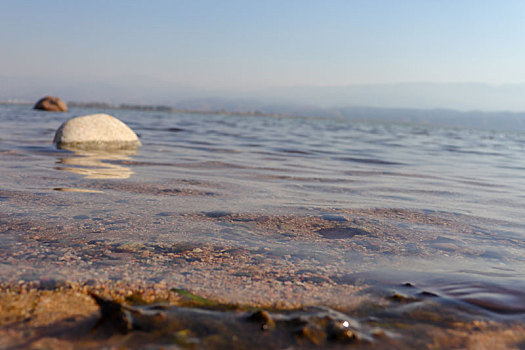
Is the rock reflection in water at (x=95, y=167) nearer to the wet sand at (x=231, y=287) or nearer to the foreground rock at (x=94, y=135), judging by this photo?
the foreground rock at (x=94, y=135)

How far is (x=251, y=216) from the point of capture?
2.70m

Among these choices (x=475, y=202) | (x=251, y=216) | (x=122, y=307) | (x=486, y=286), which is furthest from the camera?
(x=475, y=202)

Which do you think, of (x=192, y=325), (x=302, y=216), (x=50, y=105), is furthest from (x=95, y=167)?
(x=50, y=105)

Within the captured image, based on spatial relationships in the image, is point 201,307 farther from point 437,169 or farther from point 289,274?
point 437,169

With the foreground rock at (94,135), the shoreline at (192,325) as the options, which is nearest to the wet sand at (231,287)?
the shoreline at (192,325)

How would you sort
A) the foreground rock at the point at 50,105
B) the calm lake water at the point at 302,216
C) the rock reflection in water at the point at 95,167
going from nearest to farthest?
the calm lake water at the point at 302,216 → the rock reflection in water at the point at 95,167 → the foreground rock at the point at 50,105

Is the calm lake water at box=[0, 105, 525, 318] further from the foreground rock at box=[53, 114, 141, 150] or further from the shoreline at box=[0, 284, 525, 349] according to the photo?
the foreground rock at box=[53, 114, 141, 150]

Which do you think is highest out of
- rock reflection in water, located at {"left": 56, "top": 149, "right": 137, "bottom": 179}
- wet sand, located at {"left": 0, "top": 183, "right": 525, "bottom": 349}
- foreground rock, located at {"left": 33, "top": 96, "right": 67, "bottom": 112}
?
foreground rock, located at {"left": 33, "top": 96, "right": 67, "bottom": 112}

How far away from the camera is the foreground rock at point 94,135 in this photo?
24.6 feet

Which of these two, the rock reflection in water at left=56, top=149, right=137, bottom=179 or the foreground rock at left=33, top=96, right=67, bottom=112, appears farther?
the foreground rock at left=33, top=96, right=67, bottom=112

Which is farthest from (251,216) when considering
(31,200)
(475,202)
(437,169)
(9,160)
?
(437,169)

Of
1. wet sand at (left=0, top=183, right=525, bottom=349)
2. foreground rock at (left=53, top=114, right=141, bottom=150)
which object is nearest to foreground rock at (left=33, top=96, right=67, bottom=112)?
foreground rock at (left=53, top=114, right=141, bottom=150)

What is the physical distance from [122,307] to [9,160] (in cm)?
467

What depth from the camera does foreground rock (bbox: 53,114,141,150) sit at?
750cm
